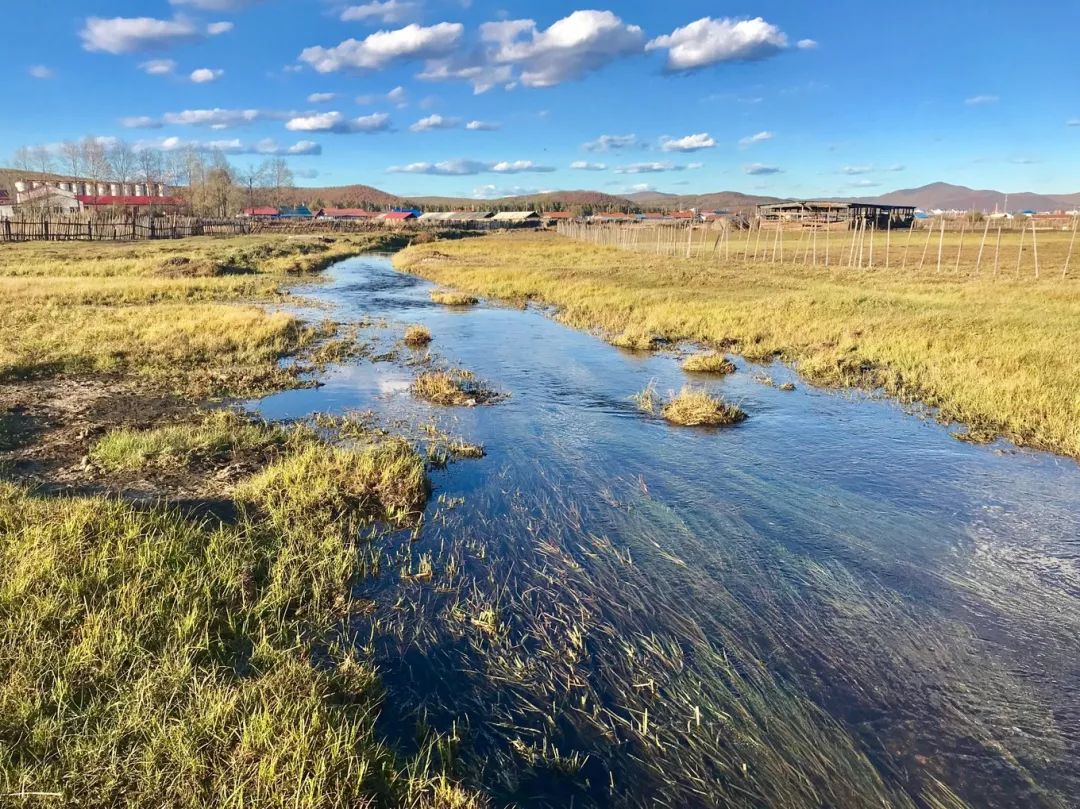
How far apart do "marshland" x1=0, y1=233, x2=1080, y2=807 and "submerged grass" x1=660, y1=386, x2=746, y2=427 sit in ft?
0.25

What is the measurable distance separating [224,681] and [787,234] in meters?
91.7

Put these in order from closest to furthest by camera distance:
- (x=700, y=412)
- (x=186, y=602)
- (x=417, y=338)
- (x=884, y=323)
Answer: (x=186, y=602), (x=700, y=412), (x=884, y=323), (x=417, y=338)

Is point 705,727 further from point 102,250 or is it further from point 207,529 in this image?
point 102,250

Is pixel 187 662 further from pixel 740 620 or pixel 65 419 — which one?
pixel 65 419

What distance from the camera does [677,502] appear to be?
855 centimetres

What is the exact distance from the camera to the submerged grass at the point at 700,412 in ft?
38.8

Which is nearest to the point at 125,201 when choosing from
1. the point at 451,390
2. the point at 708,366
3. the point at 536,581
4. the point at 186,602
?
the point at 451,390

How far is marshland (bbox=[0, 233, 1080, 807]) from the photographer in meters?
4.21

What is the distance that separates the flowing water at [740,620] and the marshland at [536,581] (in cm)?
3

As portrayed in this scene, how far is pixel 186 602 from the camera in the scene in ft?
18.3

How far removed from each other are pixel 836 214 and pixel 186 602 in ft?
271

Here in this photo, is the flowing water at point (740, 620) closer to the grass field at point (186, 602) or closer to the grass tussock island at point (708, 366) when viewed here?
the grass field at point (186, 602)

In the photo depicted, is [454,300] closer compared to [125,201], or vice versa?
[454,300]

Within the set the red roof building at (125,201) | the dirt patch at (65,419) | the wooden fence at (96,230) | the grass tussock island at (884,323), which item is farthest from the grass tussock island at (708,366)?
the red roof building at (125,201)
